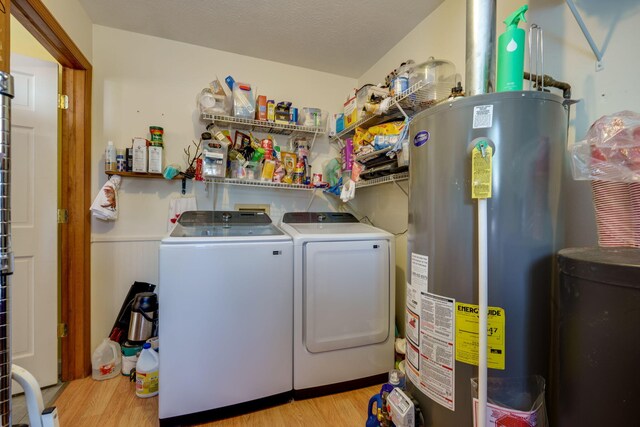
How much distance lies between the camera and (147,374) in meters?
A: 1.60

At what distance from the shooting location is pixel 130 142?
2.05 m

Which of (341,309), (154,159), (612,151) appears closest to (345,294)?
(341,309)

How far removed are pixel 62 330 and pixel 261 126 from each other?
1.97m

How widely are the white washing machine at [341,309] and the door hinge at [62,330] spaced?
5.11 feet

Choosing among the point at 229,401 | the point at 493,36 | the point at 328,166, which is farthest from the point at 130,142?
the point at 493,36

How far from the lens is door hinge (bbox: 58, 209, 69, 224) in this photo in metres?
1.76

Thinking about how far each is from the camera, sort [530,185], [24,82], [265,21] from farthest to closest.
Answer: [265,21] < [24,82] < [530,185]

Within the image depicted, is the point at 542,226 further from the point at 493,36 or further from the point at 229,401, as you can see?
the point at 229,401

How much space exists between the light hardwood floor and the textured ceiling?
8.06ft

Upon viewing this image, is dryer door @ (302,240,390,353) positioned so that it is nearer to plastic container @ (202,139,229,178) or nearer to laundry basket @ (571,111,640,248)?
plastic container @ (202,139,229,178)

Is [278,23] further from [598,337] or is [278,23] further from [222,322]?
[598,337]

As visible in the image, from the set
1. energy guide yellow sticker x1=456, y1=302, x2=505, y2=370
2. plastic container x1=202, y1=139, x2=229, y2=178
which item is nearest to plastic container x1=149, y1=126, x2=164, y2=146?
plastic container x1=202, y1=139, x2=229, y2=178

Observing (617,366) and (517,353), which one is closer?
(617,366)

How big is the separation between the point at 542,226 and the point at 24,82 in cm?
277
